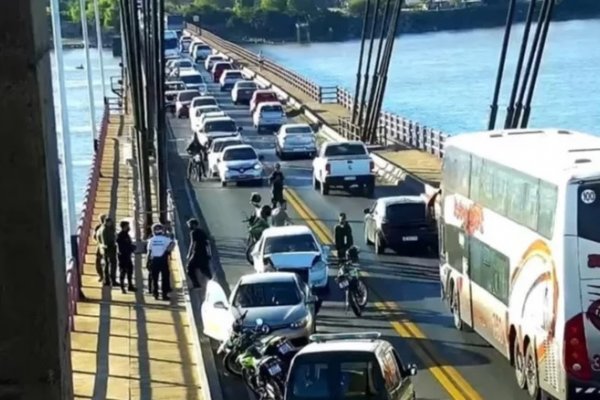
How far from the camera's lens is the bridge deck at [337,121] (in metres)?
45.4

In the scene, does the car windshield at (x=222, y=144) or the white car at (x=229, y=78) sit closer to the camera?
the car windshield at (x=222, y=144)

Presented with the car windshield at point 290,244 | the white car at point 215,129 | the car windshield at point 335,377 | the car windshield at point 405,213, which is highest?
the car windshield at point 335,377

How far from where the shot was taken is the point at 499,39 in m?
154

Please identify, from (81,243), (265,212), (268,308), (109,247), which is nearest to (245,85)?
(81,243)

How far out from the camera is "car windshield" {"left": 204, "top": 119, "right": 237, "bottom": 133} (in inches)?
2224

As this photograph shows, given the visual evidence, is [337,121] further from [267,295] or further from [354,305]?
[267,295]

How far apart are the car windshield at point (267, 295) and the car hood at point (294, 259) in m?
4.44

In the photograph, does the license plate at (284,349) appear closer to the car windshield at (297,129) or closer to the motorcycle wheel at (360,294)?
the motorcycle wheel at (360,294)

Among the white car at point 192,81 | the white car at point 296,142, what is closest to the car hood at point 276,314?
the white car at point 296,142

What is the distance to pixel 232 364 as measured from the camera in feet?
59.4

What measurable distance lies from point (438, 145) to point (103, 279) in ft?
79.0

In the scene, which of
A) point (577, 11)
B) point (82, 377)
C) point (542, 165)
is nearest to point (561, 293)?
point (542, 165)

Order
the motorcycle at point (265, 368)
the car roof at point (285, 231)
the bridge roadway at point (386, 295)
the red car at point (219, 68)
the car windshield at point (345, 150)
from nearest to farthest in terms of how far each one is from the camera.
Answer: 1. the motorcycle at point (265, 368)
2. the bridge roadway at point (386, 295)
3. the car roof at point (285, 231)
4. the car windshield at point (345, 150)
5. the red car at point (219, 68)

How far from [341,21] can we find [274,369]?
537 feet
